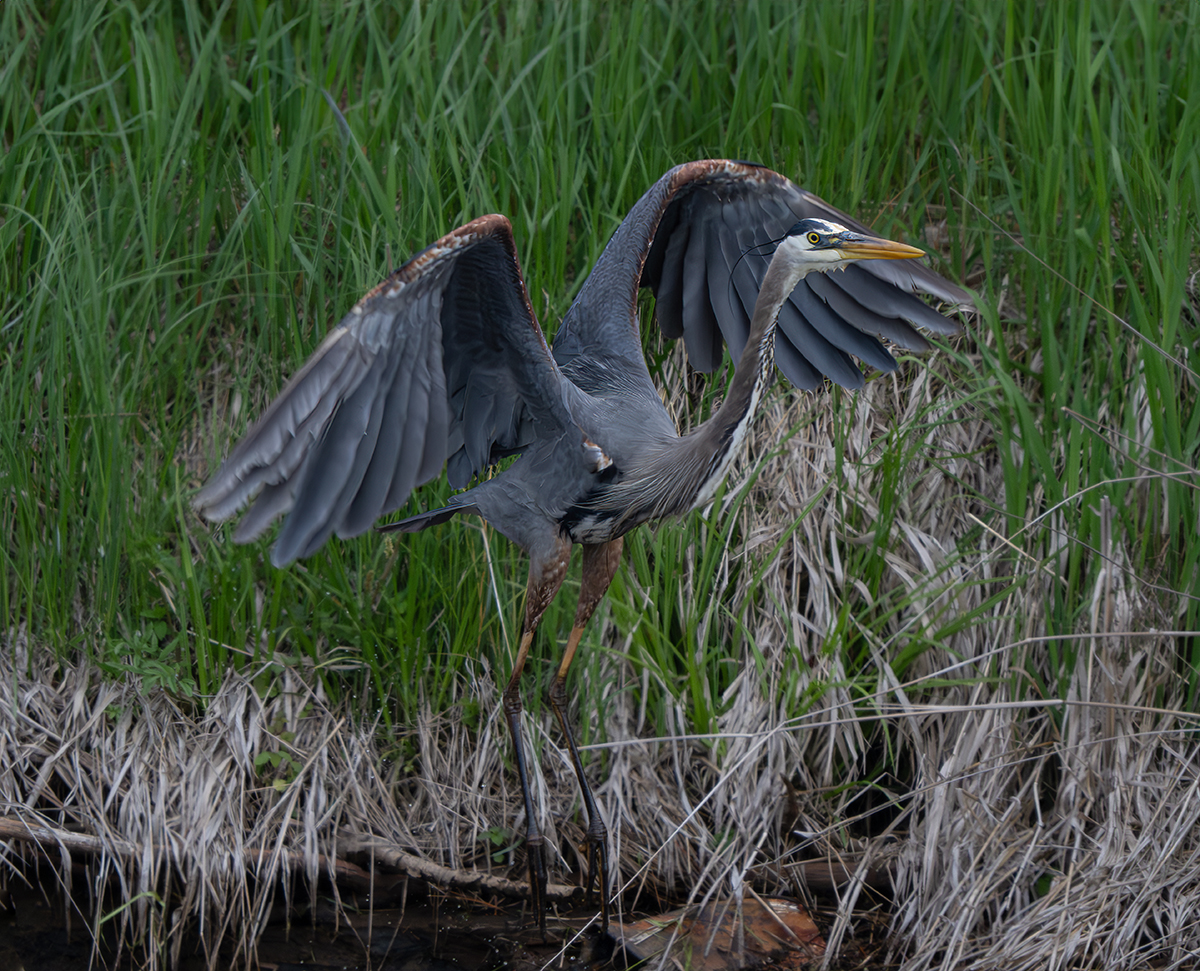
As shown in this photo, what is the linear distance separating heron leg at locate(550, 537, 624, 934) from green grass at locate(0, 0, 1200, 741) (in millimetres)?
211

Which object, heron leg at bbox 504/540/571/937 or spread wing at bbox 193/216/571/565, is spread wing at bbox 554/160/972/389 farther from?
heron leg at bbox 504/540/571/937

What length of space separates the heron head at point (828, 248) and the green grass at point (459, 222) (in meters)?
0.47

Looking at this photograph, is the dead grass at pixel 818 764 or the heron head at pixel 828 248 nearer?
the heron head at pixel 828 248

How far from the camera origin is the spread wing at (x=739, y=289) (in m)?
2.72

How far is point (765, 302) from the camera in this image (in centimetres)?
235

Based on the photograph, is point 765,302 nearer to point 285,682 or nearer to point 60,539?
point 285,682

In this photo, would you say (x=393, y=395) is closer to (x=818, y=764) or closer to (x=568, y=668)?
(x=568, y=668)

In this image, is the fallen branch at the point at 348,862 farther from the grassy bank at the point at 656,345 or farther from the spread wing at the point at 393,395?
the spread wing at the point at 393,395

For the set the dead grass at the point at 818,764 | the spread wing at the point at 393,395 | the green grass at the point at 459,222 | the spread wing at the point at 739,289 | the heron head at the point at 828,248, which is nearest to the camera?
the spread wing at the point at 393,395

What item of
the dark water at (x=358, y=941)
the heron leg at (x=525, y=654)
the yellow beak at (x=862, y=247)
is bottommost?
the dark water at (x=358, y=941)

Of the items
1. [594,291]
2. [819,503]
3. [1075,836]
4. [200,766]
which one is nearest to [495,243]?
[594,291]

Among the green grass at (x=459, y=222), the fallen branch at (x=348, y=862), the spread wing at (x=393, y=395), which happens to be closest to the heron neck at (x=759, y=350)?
the spread wing at (x=393, y=395)

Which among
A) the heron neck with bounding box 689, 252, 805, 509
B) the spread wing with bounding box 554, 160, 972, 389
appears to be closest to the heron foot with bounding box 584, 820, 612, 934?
the heron neck with bounding box 689, 252, 805, 509

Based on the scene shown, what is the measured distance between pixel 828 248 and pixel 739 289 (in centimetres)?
67
